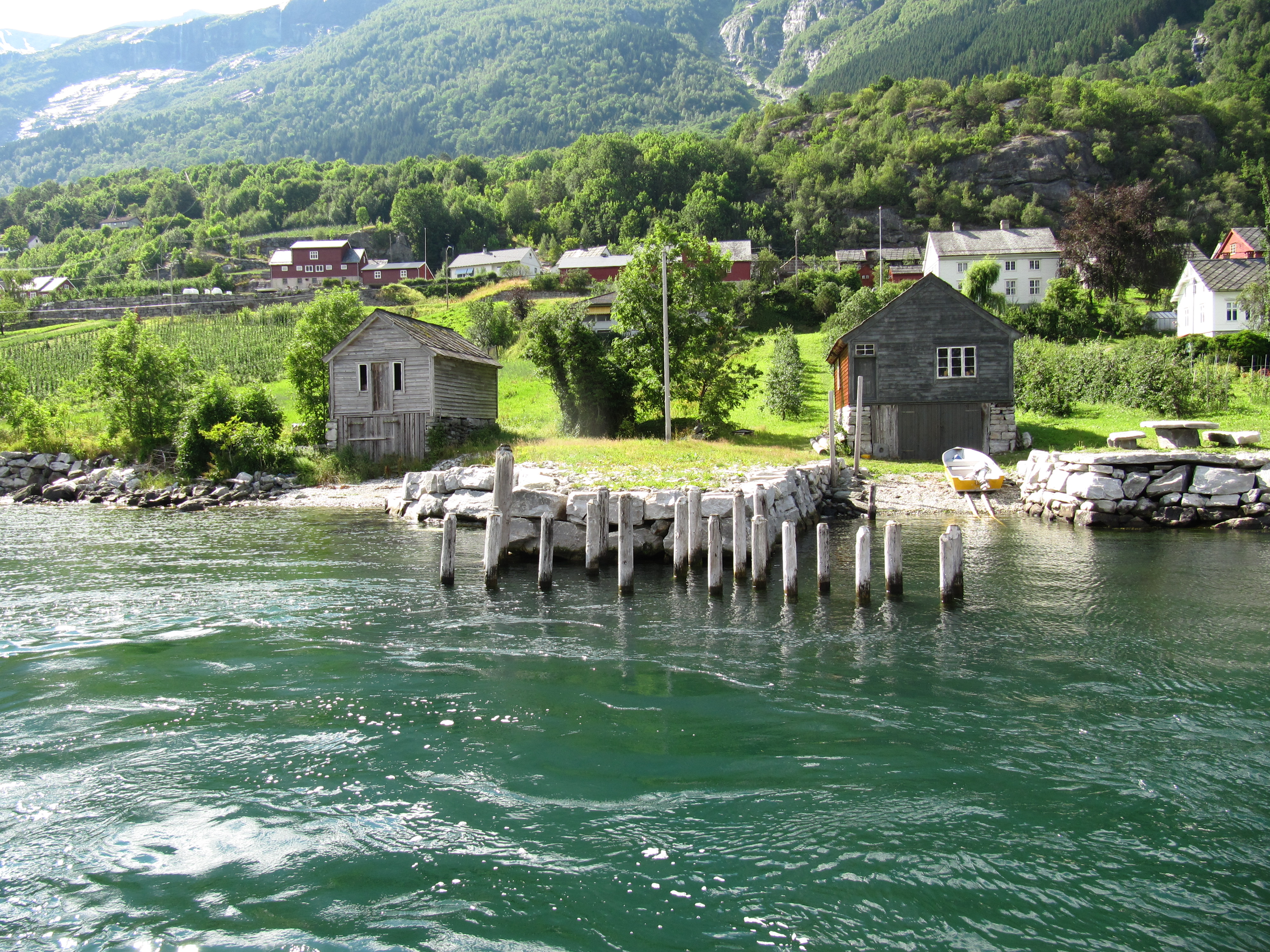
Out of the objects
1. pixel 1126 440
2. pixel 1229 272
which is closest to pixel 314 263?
pixel 1229 272

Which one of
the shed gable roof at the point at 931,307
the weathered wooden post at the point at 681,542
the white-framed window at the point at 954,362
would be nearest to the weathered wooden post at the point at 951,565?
the weathered wooden post at the point at 681,542

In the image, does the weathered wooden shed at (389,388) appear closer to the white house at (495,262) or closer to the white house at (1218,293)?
the white house at (1218,293)

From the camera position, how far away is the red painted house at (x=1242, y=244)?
65.2 m

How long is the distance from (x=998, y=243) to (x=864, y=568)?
77716 mm

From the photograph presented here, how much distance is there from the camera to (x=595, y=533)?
52.4 feet

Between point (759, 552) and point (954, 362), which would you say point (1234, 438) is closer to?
point (954, 362)

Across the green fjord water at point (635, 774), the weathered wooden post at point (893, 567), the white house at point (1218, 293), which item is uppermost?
the white house at point (1218, 293)

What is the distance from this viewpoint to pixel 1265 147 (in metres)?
127

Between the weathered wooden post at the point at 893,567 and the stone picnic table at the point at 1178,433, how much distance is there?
16509mm

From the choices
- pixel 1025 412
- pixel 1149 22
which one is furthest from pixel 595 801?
pixel 1149 22

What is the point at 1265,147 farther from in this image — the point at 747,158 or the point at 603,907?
the point at 603,907

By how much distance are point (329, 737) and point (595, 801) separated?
10.5ft

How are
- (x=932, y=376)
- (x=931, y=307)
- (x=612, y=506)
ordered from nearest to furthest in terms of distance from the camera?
(x=612, y=506) < (x=931, y=307) < (x=932, y=376)

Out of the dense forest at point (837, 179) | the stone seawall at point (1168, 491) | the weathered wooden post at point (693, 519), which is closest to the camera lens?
the weathered wooden post at point (693, 519)
